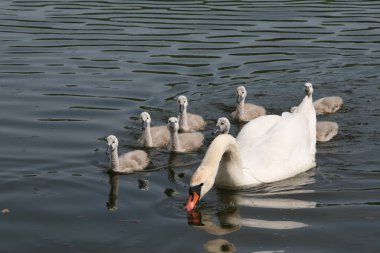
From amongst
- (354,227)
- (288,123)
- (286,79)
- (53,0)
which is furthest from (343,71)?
(53,0)

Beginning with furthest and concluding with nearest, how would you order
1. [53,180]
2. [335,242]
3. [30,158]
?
[30,158], [53,180], [335,242]

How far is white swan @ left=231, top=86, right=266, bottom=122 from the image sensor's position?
52.5ft

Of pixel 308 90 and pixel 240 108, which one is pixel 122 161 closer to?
pixel 240 108

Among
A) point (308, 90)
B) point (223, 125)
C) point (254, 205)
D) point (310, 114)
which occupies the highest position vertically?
point (308, 90)

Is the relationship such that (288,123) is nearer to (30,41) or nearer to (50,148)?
(50,148)

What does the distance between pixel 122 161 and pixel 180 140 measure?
61.4 inches

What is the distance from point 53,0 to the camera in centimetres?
2622

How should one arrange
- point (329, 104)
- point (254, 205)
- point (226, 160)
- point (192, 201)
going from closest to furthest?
1. point (192, 201)
2. point (254, 205)
3. point (226, 160)
4. point (329, 104)

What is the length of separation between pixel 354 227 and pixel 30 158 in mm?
5076

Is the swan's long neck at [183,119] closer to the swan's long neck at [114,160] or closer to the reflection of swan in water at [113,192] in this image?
the swan's long neck at [114,160]

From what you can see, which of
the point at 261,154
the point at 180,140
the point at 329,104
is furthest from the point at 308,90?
the point at 261,154

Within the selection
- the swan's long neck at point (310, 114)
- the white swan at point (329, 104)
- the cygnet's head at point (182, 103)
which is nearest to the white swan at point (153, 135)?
the cygnet's head at point (182, 103)

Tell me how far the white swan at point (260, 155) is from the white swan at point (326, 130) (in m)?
0.68

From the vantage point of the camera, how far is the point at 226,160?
12352 mm
